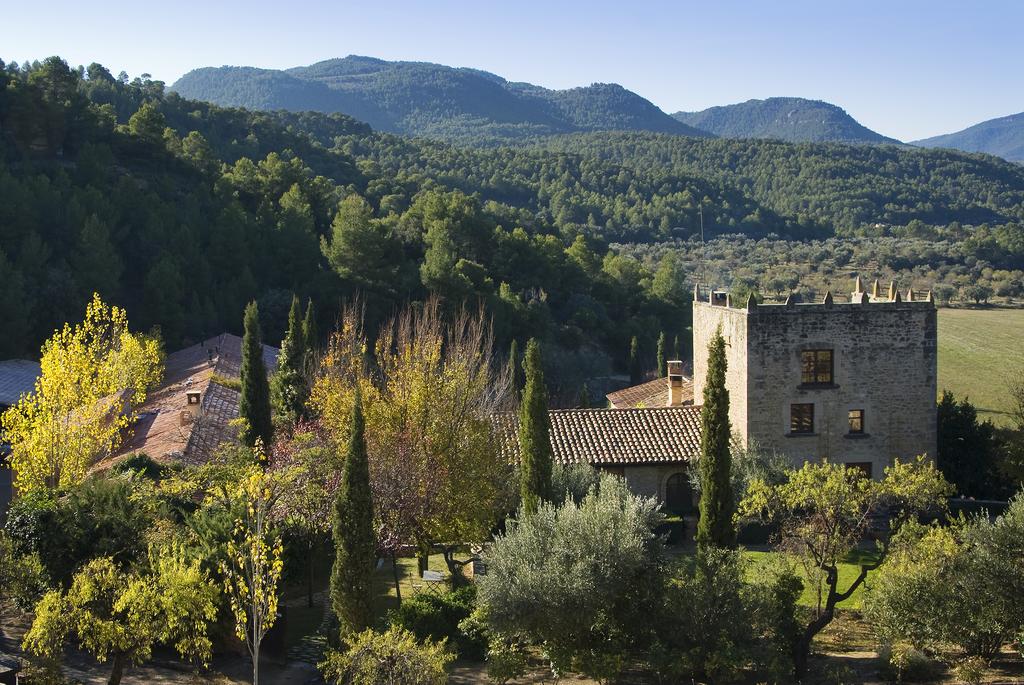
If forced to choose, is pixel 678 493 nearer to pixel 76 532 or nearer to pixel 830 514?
pixel 830 514

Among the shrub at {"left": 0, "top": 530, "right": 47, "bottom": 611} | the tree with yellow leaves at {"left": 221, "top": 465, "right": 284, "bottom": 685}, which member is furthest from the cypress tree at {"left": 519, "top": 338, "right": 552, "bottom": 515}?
the shrub at {"left": 0, "top": 530, "right": 47, "bottom": 611}

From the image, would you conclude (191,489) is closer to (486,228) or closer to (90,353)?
(90,353)

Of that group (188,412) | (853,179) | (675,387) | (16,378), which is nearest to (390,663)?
(188,412)

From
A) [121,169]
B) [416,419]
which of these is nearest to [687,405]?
[416,419]

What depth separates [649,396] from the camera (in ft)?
119

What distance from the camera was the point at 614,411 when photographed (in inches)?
1160

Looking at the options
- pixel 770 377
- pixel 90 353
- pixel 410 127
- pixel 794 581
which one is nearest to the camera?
pixel 794 581

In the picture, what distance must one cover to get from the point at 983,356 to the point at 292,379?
33.7 m

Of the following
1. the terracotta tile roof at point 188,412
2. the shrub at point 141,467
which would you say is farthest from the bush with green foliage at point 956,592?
the terracotta tile roof at point 188,412

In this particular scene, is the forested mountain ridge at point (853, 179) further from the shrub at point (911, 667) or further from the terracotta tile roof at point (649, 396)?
the shrub at point (911, 667)

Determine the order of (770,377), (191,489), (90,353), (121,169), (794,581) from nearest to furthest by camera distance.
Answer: (794,581), (191,489), (90,353), (770,377), (121,169)

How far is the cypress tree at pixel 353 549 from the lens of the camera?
17203 mm

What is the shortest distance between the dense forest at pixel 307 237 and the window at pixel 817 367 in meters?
22.6

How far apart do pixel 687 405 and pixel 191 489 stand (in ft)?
51.6
